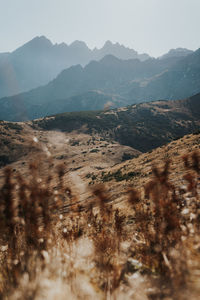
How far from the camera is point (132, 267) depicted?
95.4 inches

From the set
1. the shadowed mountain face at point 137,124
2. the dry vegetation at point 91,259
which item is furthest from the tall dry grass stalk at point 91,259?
the shadowed mountain face at point 137,124

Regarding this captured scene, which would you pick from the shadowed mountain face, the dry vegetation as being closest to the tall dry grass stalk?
the dry vegetation

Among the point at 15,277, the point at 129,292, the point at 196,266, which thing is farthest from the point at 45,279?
the point at 196,266

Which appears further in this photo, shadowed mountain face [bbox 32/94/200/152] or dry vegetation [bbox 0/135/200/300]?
shadowed mountain face [bbox 32/94/200/152]

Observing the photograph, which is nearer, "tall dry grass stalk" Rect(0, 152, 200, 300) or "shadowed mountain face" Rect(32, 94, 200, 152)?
"tall dry grass stalk" Rect(0, 152, 200, 300)

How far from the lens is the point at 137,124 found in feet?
268

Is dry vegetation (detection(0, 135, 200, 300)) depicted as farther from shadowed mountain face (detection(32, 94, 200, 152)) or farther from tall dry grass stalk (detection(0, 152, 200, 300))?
shadowed mountain face (detection(32, 94, 200, 152))

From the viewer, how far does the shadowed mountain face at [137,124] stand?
228ft

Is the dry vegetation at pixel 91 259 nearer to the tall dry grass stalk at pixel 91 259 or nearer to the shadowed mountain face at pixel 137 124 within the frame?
the tall dry grass stalk at pixel 91 259

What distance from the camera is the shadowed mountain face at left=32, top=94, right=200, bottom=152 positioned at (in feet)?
228

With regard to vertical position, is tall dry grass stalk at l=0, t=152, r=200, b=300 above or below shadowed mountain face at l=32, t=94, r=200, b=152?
above

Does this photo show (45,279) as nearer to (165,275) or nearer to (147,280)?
(147,280)

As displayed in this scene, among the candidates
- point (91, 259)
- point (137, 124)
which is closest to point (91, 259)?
point (91, 259)

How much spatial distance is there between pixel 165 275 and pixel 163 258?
0.23 metres
